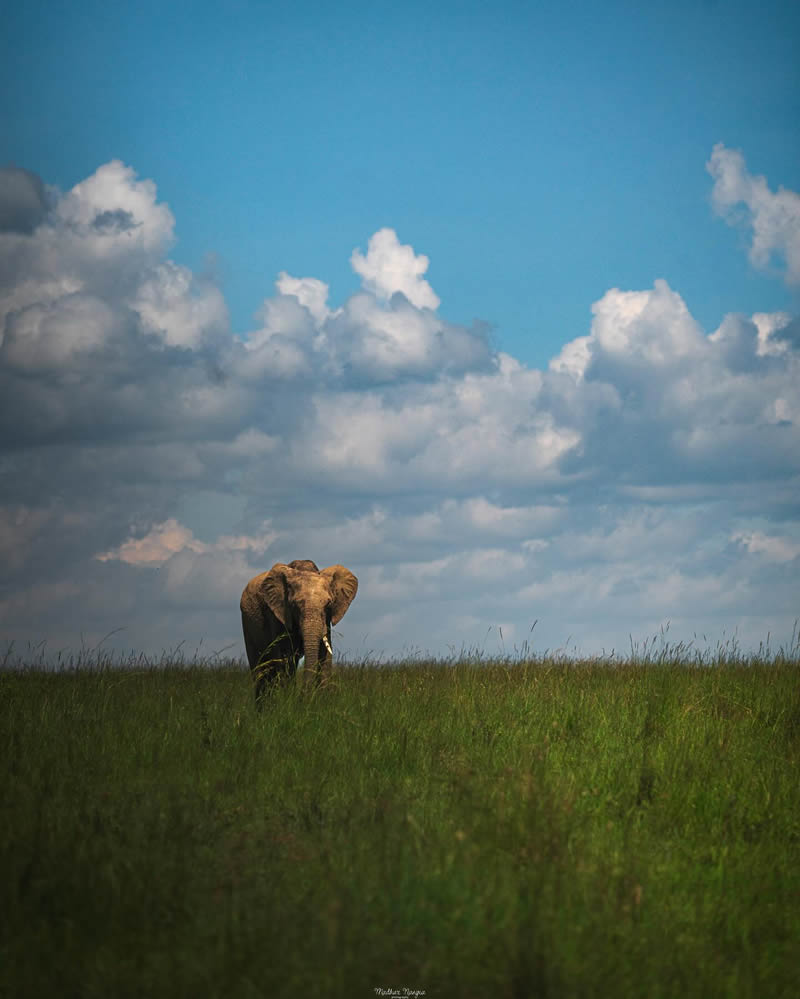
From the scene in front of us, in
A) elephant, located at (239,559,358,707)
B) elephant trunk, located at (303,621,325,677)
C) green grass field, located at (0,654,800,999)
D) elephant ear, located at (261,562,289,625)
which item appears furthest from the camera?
elephant ear, located at (261,562,289,625)

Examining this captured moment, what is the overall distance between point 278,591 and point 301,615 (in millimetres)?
1056

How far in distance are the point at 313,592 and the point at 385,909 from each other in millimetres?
10167

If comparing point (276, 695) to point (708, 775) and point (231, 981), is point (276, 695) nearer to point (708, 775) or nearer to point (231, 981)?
point (708, 775)

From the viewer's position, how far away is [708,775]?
9578 mm

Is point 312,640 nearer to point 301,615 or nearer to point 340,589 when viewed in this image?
point 301,615

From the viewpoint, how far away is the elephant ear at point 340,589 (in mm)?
16281

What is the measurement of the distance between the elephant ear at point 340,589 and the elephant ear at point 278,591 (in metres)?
0.69

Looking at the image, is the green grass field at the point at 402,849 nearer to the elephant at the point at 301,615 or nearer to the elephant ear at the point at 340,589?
the elephant at the point at 301,615

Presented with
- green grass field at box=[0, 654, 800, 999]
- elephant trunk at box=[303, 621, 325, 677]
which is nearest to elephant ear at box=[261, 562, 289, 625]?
elephant trunk at box=[303, 621, 325, 677]

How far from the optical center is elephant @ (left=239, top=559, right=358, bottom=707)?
49.9ft

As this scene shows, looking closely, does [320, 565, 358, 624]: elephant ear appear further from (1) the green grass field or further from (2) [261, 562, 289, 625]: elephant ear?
(1) the green grass field

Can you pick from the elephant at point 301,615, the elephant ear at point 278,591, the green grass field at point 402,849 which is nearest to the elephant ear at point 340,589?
the elephant at point 301,615

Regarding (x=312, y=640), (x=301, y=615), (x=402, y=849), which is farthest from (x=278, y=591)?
(x=402, y=849)

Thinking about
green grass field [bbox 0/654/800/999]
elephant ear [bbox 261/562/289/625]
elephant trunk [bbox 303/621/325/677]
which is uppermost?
elephant ear [bbox 261/562/289/625]
